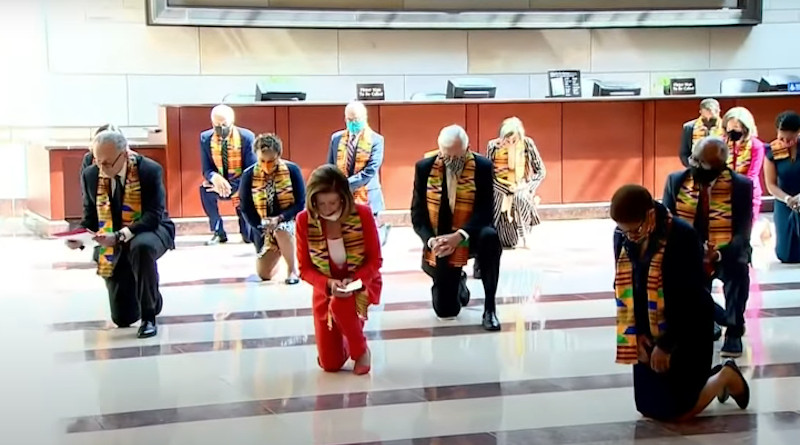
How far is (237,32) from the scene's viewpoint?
40.4 ft

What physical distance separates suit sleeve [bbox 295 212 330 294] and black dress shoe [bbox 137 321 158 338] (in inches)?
52.8

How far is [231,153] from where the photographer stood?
367 inches

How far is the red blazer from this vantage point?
4.69m

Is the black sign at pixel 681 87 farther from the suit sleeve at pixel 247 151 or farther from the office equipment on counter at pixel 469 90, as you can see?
the suit sleeve at pixel 247 151

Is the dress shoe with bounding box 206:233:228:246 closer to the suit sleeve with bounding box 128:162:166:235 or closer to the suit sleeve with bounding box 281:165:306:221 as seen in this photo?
the suit sleeve with bounding box 281:165:306:221

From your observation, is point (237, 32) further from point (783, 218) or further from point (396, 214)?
point (783, 218)

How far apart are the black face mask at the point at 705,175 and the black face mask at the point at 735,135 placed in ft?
9.46

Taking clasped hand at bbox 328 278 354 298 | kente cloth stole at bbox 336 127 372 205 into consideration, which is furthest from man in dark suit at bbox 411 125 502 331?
kente cloth stole at bbox 336 127 372 205

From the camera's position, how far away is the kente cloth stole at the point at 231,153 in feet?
30.3

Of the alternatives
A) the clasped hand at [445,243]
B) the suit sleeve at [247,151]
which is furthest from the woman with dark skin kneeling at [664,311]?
the suit sleeve at [247,151]

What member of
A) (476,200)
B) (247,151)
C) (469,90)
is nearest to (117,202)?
(476,200)

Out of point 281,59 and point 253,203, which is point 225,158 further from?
point 281,59

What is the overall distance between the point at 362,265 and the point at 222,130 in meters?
4.82

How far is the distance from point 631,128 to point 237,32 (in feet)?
15.3
